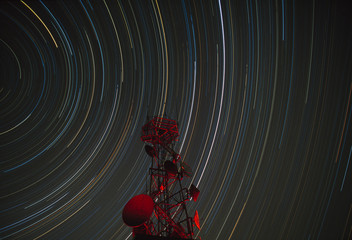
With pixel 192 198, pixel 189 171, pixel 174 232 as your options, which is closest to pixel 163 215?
pixel 174 232

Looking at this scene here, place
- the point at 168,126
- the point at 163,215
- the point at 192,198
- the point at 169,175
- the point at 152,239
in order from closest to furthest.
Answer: the point at 152,239 < the point at 163,215 < the point at 192,198 < the point at 169,175 < the point at 168,126

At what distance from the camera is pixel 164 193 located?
9258 mm

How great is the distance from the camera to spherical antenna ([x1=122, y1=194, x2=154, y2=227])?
22.5 feet

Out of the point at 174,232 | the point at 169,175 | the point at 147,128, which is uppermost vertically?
the point at 147,128

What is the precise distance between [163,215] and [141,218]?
1786mm

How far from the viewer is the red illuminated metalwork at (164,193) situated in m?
7.58

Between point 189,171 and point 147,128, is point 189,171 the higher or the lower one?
the lower one

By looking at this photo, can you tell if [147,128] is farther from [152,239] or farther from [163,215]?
[152,239]

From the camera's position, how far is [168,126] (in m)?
10.4

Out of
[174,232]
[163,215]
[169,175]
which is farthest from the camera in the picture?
[169,175]

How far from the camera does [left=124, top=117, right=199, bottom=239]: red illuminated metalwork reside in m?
7.58

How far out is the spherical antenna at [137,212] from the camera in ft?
22.5

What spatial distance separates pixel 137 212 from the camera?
695cm

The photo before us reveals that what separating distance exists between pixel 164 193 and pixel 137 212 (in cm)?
246
